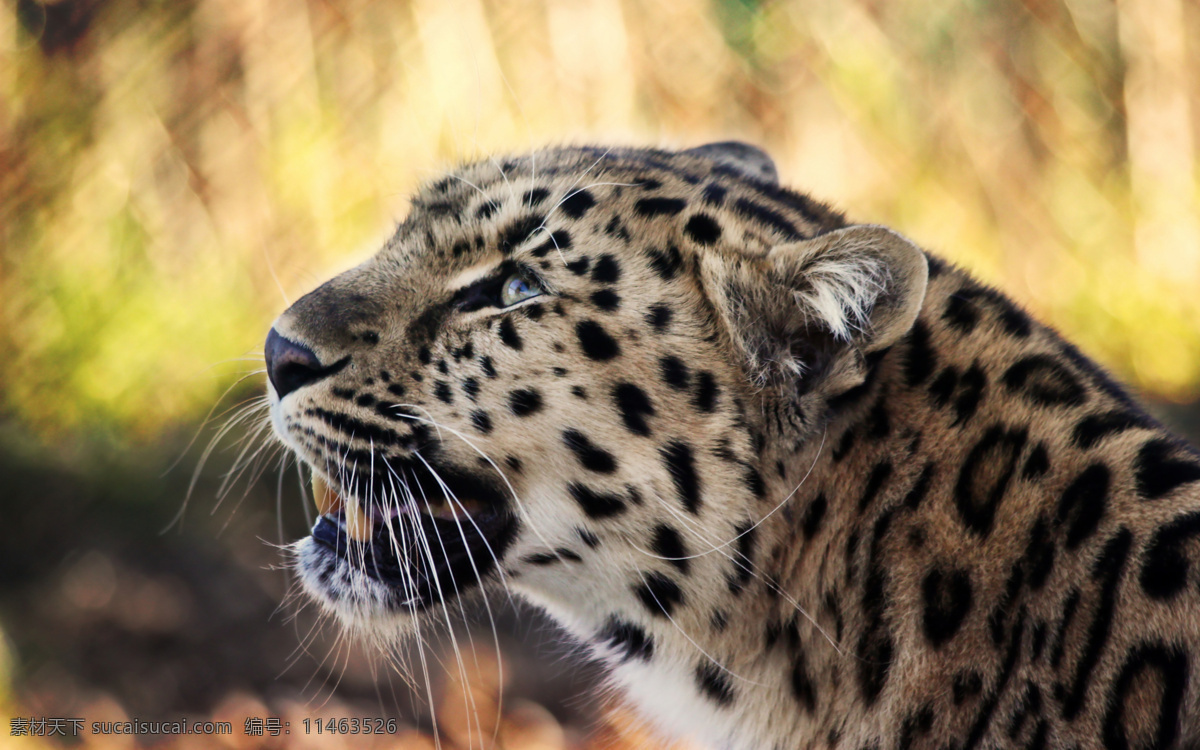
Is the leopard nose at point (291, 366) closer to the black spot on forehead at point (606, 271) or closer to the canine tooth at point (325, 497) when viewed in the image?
the canine tooth at point (325, 497)

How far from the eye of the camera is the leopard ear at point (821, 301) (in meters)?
2.68

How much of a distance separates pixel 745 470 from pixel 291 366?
4.82ft

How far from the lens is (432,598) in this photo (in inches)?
127

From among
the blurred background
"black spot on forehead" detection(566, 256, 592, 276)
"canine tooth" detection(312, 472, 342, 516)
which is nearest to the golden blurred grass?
the blurred background

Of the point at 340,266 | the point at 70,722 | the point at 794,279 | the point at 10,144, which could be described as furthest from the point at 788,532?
the point at 10,144

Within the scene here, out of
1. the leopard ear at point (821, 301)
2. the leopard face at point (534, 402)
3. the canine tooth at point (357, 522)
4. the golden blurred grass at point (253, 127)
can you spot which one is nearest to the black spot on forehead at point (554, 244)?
the leopard face at point (534, 402)

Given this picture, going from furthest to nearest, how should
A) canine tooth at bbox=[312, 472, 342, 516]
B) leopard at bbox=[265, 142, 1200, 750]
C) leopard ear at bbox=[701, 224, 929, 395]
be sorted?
canine tooth at bbox=[312, 472, 342, 516] < leopard ear at bbox=[701, 224, 929, 395] < leopard at bbox=[265, 142, 1200, 750]

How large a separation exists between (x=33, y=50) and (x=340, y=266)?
8.81 ft

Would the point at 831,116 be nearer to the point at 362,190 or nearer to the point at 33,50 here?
the point at 362,190

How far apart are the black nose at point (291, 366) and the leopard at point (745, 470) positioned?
1 cm

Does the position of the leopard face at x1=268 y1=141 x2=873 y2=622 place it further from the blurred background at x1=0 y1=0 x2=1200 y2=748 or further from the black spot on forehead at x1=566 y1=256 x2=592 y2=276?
→ the blurred background at x1=0 y1=0 x2=1200 y2=748

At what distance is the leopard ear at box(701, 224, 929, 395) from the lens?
2676 millimetres

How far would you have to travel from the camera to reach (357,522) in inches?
126

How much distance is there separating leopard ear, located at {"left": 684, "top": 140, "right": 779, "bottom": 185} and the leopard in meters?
0.65
